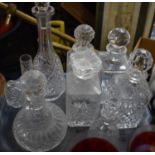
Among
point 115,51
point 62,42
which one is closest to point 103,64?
point 115,51

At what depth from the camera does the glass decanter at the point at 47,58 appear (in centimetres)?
66

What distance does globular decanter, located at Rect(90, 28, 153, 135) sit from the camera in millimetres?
667

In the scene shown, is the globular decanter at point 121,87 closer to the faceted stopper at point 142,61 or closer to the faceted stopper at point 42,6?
the faceted stopper at point 142,61

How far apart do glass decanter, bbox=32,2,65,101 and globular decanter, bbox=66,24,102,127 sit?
0.07 metres

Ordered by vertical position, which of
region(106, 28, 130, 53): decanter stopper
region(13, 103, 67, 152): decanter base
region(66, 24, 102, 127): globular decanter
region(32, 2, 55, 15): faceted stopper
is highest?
region(32, 2, 55, 15): faceted stopper

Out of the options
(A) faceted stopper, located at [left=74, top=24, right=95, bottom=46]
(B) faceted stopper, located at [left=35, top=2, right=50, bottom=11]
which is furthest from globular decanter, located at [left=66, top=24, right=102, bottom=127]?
(B) faceted stopper, located at [left=35, top=2, right=50, bottom=11]

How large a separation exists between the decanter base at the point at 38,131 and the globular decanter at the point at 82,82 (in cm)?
5

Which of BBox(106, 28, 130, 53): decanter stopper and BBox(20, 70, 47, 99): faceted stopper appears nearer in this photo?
BBox(20, 70, 47, 99): faceted stopper

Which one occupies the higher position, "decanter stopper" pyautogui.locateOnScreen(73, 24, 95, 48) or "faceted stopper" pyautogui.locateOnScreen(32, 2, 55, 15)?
"faceted stopper" pyautogui.locateOnScreen(32, 2, 55, 15)

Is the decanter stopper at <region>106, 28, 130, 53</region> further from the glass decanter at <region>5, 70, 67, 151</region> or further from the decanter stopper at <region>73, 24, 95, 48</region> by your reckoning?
the glass decanter at <region>5, 70, 67, 151</region>

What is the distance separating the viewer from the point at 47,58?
746 millimetres

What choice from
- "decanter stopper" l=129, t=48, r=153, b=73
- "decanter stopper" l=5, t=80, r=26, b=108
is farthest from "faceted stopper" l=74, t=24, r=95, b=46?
"decanter stopper" l=5, t=80, r=26, b=108

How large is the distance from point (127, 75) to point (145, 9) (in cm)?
72

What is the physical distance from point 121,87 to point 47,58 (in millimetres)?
223
